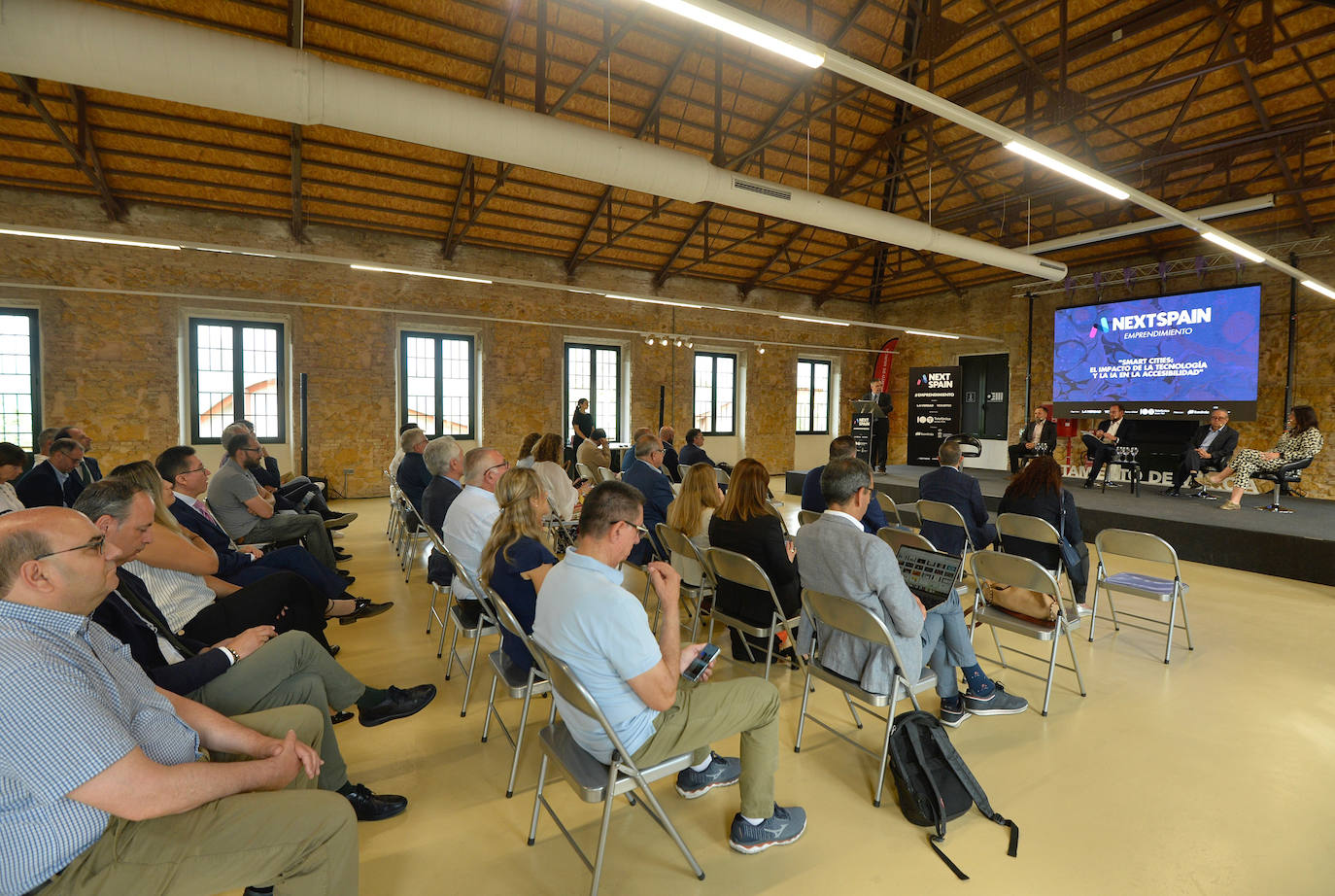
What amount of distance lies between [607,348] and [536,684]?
11579 mm

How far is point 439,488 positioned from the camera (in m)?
4.38

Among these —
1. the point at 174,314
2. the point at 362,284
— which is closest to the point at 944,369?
the point at 362,284

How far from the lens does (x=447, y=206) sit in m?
10.4

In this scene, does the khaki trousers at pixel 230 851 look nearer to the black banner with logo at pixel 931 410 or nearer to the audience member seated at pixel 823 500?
the audience member seated at pixel 823 500

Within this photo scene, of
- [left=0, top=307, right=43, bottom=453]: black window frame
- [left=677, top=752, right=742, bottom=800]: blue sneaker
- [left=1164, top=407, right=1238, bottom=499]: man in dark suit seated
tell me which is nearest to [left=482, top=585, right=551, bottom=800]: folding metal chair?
[left=677, top=752, right=742, bottom=800]: blue sneaker

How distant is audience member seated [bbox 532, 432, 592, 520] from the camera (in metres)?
5.07

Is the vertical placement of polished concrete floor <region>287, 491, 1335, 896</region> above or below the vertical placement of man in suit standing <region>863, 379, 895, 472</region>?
below

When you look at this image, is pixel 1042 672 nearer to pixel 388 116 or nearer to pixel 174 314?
pixel 388 116

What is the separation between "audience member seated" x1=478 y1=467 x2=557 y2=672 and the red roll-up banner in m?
15.1

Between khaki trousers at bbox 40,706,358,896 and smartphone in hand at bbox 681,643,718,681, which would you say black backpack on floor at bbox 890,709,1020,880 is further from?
khaki trousers at bbox 40,706,358,896

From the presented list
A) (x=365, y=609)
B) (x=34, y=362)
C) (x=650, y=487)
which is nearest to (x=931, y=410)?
(x=650, y=487)

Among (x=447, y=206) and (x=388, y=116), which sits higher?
(x=447, y=206)

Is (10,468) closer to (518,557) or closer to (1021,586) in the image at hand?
(518,557)

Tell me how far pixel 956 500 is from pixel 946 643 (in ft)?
5.66
